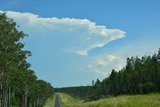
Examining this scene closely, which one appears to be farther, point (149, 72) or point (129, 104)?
point (149, 72)

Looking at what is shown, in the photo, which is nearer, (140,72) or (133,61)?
(140,72)

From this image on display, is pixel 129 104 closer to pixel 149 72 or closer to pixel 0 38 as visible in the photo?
pixel 0 38

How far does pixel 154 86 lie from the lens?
11369 centimetres

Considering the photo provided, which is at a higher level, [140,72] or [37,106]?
[140,72]

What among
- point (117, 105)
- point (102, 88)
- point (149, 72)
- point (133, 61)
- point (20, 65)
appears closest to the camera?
point (117, 105)

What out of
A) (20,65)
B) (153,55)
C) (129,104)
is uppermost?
(153,55)

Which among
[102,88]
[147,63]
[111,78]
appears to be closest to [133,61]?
[111,78]

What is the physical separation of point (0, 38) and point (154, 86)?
3055 inches

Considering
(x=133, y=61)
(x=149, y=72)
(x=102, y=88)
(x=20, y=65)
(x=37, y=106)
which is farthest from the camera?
(x=102, y=88)

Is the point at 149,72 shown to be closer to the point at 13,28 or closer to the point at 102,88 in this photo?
the point at 102,88

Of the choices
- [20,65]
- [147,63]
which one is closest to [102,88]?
[147,63]

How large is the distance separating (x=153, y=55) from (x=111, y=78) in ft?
100

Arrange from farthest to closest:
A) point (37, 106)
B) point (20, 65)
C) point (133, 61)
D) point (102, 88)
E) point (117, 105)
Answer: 1. point (102, 88)
2. point (133, 61)
3. point (37, 106)
4. point (20, 65)
5. point (117, 105)

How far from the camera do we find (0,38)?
42156 mm
